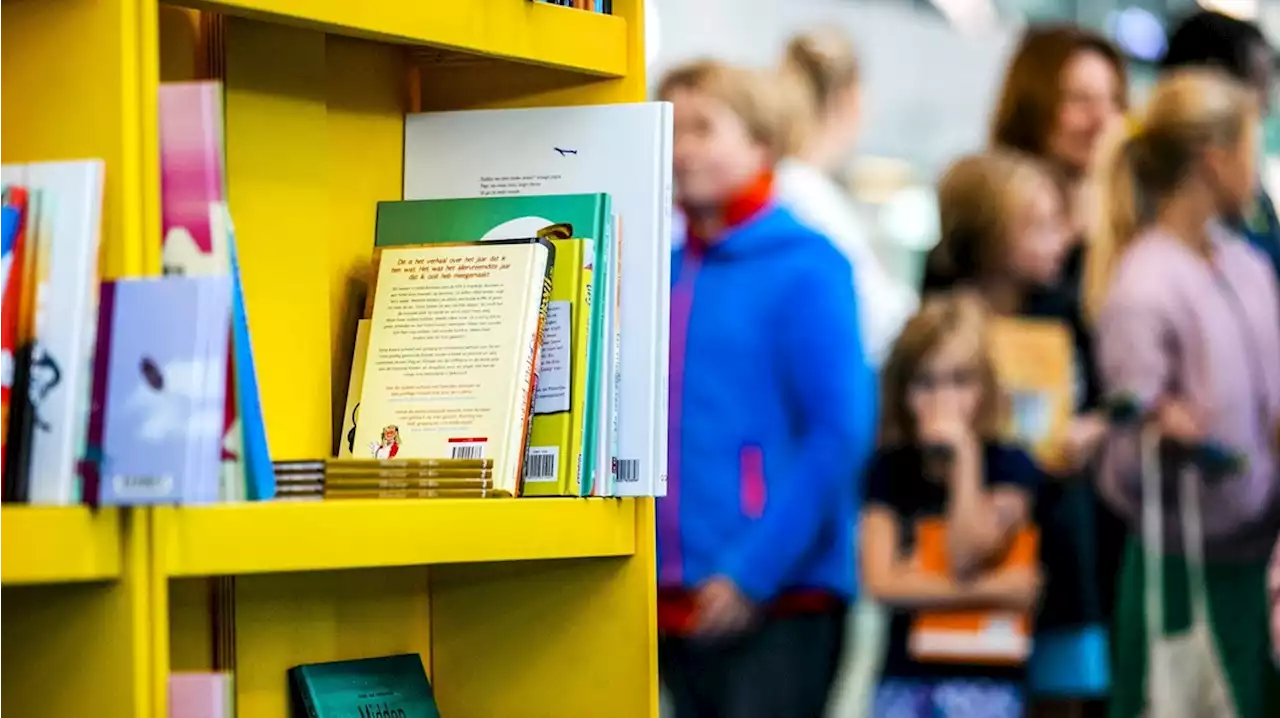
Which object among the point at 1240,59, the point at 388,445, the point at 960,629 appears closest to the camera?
the point at 388,445

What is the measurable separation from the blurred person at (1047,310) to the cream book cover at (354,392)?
89.8 inches

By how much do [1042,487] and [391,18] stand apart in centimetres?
271

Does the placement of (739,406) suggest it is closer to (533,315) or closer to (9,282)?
(533,315)

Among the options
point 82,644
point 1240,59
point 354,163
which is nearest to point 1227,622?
point 1240,59

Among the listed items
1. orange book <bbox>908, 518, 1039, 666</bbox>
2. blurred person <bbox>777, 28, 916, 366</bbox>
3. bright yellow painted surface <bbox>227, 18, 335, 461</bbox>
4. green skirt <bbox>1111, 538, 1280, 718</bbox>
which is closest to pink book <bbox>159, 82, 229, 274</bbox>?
bright yellow painted surface <bbox>227, 18, 335, 461</bbox>

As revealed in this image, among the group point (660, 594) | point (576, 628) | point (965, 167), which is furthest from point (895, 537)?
point (576, 628)

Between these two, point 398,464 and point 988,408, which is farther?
point 988,408

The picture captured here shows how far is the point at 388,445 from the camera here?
1.73 metres

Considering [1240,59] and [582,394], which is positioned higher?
[1240,59]

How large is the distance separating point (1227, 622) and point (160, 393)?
3484mm

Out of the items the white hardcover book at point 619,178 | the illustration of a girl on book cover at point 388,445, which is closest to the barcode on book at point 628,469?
the white hardcover book at point 619,178

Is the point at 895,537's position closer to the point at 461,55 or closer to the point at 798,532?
the point at 798,532

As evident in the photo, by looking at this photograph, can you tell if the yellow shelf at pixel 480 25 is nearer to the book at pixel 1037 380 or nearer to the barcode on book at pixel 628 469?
the barcode on book at pixel 628 469

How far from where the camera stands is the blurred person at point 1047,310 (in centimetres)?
395
